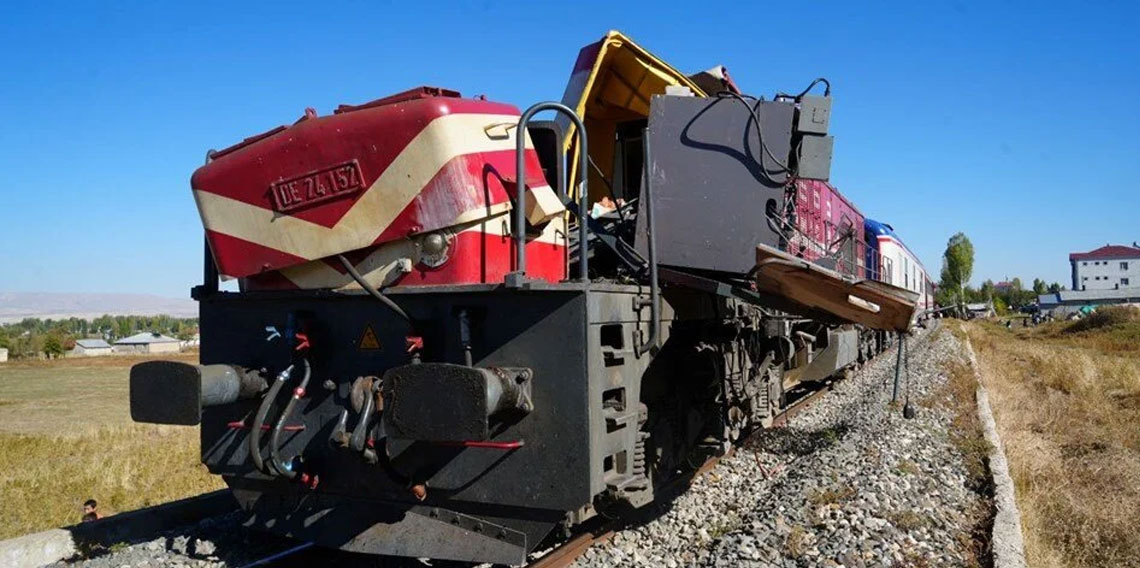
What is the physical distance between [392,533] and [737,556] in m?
2.08

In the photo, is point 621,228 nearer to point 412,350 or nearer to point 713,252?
point 713,252

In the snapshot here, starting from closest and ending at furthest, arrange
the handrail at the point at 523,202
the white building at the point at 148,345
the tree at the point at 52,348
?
the handrail at the point at 523,202 → the tree at the point at 52,348 → the white building at the point at 148,345

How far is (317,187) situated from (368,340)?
0.90 meters

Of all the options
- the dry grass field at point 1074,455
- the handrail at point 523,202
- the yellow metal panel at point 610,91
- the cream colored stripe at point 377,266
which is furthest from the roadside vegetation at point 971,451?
the yellow metal panel at point 610,91

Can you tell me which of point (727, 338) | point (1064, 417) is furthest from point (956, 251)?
point (727, 338)

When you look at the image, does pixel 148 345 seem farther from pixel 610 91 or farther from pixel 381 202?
pixel 381 202

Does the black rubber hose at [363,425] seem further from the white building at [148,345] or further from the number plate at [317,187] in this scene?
the white building at [148,345]

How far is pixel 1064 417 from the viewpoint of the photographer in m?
11.9

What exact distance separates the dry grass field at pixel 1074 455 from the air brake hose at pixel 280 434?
15.0 feet

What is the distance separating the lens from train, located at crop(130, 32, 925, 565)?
3973mm

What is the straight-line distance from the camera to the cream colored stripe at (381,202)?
4207mm

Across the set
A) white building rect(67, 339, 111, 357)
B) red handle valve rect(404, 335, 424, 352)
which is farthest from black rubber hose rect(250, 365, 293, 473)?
white building rect(67, 339, 111, 357)

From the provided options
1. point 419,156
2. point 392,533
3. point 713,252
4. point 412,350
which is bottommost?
point 392,533

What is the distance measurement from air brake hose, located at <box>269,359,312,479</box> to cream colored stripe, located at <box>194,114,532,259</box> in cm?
71
